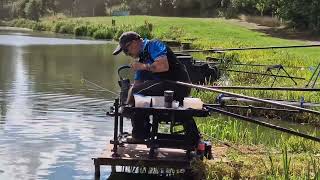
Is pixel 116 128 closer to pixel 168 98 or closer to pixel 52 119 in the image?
pixel 168 98

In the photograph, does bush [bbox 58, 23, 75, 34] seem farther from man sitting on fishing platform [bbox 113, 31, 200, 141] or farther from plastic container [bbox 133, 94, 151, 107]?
plastic container [bbox 133, 94, 151, 107]

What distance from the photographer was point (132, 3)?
92.5 m

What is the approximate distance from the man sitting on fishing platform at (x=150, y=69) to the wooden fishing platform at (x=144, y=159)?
33 cm

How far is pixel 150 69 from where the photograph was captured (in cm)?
938

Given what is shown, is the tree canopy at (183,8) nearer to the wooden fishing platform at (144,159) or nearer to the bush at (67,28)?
the bush at (67,28)

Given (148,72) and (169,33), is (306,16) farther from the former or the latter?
(148,72)

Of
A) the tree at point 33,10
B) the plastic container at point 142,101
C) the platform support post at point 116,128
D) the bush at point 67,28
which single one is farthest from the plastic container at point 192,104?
the tree at point 33,10

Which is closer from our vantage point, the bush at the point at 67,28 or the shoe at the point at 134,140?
the shoe at the point at 134,140

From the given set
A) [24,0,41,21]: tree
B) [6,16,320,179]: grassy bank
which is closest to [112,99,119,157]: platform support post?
[6,16,320,179]: grassy bank

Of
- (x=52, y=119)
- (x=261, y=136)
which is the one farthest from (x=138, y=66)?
(x=52, y=119)

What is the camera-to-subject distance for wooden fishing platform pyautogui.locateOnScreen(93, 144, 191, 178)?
364 inches

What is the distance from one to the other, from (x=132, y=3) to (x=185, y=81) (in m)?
83.8

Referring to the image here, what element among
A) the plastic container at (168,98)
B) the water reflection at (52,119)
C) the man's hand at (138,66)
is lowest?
the water reflection at (52,119)

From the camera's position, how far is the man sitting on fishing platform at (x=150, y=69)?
9305 millimetres
